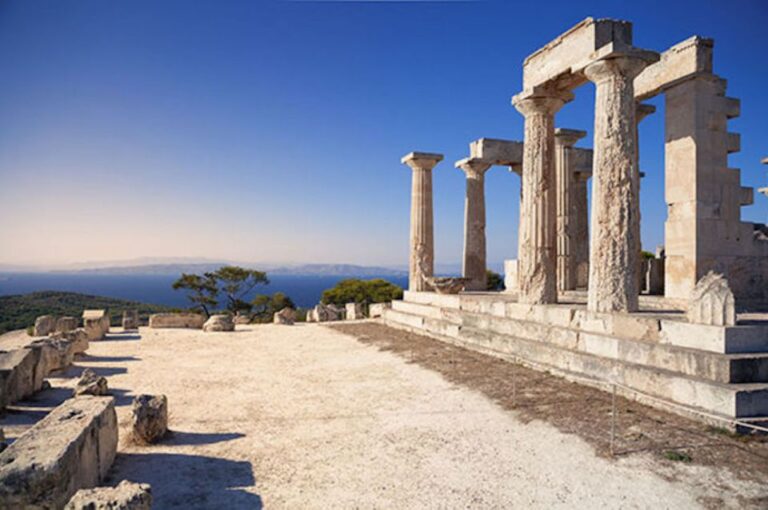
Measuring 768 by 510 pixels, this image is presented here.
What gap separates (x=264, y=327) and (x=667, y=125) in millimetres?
14611

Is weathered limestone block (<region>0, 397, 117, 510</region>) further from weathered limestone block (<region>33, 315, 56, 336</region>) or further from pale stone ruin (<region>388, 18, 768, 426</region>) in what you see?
weathered limestone block (<region>33, 315, 56, 336</region>)

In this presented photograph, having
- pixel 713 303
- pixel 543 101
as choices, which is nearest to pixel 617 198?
pixel 713 303

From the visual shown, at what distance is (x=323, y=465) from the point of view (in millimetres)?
6082

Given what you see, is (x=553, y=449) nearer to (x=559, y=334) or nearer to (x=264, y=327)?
(x=559, y=334)

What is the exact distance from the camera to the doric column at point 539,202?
489 inches

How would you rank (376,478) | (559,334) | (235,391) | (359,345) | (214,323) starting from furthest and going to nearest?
(214,323) → (359,345) → (559,334) → (235,391) → (376,478)

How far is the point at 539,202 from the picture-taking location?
41.0ft

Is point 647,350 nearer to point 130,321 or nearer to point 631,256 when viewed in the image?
point 631,256

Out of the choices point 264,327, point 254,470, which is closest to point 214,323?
point 264,327

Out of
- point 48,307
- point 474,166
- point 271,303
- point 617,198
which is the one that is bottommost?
point 48,307

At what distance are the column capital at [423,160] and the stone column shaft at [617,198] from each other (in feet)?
30.3

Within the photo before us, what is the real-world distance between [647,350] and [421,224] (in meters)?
11.8

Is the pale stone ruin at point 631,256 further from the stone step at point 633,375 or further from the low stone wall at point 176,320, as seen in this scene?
the low stone wall at point 176,320

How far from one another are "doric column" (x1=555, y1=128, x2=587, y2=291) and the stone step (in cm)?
485
